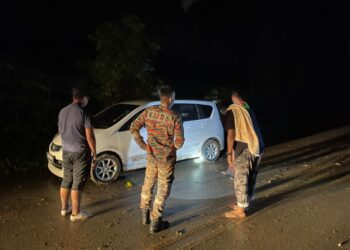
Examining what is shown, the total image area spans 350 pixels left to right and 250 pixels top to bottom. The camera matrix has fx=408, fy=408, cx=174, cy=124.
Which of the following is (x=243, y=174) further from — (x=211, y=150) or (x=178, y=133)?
(x=211, y=150)

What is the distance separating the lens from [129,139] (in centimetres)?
785

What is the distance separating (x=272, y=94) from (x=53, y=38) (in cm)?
1163

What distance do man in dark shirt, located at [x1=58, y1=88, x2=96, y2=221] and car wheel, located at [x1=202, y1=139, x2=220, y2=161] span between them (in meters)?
3.96

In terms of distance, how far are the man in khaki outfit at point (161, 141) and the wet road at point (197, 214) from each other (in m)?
0.55

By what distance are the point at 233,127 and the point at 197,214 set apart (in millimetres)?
1435

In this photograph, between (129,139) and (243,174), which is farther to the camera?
(129,139)

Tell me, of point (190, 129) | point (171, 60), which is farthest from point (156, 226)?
point (171, 60)

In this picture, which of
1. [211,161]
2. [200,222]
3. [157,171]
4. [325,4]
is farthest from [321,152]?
[325,4]

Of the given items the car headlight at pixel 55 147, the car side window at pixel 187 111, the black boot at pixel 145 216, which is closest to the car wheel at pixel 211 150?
the car side window at pixel 187 111

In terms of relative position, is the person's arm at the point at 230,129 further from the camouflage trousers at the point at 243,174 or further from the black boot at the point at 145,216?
the black boot at the point at 145,216

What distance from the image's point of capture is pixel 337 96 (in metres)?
28.3

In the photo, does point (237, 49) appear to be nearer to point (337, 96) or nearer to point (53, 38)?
point (337, 96)

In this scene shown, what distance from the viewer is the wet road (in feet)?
16.5

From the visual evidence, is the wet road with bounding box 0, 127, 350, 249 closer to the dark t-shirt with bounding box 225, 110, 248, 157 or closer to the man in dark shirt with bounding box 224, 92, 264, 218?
the man in dark shirt with bounding box 224, 92, 264, 218
